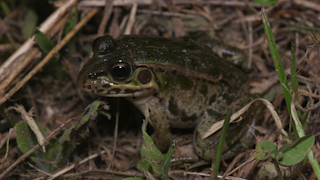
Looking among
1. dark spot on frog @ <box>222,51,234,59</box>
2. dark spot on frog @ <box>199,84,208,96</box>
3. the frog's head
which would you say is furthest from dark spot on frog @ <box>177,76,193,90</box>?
dark spot on frog @ <box>222,51,234,59</box>

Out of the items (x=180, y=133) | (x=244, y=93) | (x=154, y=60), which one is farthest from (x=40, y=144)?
(x=244, y=93)

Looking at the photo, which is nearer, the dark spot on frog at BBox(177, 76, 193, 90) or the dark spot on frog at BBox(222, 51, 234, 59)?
the dark spot on frog at BBox(177, 76, 193, 90)

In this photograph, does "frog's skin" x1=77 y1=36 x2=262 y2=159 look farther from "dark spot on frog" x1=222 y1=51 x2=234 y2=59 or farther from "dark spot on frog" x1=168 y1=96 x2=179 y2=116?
"dark spot on frog" x1=222 y1=51 x2=234 y2=59

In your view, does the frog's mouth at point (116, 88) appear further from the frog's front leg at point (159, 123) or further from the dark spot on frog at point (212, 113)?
the dark spot on frog at point (212, 113)

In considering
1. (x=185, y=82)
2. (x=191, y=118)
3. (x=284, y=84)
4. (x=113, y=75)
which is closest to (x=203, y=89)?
(x=185, y=82)

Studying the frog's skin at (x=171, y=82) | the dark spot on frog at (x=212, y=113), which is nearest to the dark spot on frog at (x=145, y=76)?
the frog's skin at (x=171, y=82)

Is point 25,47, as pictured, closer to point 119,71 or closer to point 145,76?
point 119,71

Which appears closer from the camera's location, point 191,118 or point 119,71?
point 119,71
